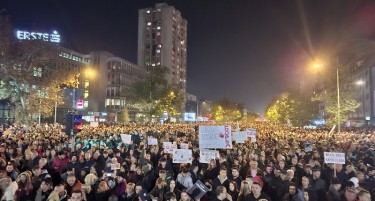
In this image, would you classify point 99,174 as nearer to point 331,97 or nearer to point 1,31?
point 1,31

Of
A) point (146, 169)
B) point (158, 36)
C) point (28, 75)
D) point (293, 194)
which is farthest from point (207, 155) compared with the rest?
point (158, 36)

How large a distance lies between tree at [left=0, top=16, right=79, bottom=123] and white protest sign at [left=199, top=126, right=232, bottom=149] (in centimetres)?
2156

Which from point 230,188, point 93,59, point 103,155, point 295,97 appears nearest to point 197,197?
point 230,188

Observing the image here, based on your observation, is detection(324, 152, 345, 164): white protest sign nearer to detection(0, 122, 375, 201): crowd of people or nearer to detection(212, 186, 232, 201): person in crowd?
detection(0, 122, 375, 201): crowd of people

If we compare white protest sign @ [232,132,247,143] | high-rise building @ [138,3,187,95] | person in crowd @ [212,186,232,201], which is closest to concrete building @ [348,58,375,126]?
white protest sign @ [232,132,247,143]

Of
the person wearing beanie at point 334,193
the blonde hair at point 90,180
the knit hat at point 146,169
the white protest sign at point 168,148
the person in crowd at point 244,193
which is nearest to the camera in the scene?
the person in crowd at point 244,193

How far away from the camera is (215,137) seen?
510 inches

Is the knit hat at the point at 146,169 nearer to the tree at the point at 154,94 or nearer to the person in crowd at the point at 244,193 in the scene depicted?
the person in crowd at the point at 244,193

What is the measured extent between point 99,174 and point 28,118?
22.8m

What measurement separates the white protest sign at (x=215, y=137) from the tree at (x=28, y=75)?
70.7 ft

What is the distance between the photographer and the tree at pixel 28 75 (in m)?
28.7

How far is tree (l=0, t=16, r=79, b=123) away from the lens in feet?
94.2

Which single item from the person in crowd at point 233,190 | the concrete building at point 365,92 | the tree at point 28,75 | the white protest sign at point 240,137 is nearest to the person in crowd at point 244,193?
the person in crowd at point 233,190

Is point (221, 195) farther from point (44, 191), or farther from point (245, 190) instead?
point (44, 191)
